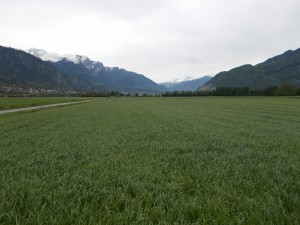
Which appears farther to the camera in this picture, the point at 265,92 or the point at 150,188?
the point at 265,92

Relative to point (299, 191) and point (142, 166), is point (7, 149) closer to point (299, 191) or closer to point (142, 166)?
point (142, 166)

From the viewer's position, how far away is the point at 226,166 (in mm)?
7750

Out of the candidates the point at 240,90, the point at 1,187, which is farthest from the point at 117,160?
the point at 240,90

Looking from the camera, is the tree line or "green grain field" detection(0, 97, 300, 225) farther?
the tree line

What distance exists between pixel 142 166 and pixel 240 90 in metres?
186

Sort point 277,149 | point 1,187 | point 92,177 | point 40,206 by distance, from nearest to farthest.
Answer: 1. point 40,206
2. point 1,187
3. point 92,177
4. point 277,149

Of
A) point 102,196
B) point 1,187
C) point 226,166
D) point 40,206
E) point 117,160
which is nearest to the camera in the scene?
point 40,206

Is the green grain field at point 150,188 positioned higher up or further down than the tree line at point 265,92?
higher up

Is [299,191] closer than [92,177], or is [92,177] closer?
[299,191]

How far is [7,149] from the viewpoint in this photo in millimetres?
11070

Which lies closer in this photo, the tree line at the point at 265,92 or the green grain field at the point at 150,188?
the green grain field at the point at 150,188

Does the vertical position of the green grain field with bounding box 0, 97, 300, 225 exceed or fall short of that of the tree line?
it exceeds it

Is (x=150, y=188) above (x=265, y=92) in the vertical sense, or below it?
above

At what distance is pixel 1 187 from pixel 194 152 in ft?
22.0
